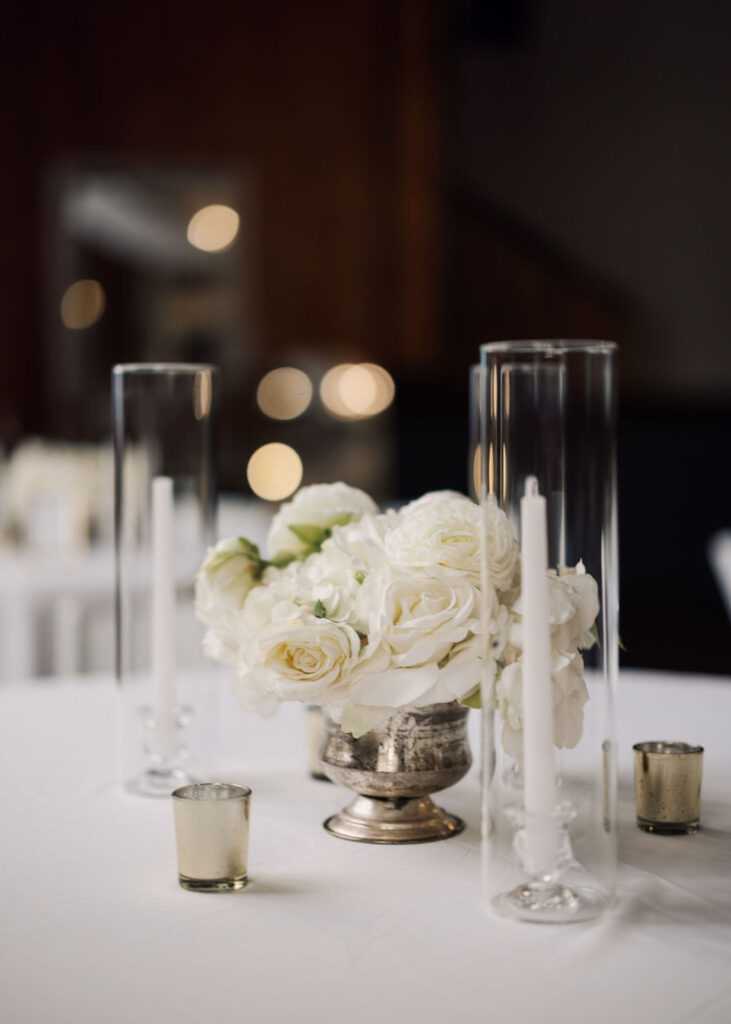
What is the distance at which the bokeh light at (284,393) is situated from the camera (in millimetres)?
6066

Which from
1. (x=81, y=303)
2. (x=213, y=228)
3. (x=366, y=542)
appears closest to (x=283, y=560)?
(x=366, y=542)

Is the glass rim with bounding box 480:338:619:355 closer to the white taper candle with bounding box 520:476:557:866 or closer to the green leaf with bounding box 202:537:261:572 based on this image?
the white taper candle with bounding box 520:476:557:866

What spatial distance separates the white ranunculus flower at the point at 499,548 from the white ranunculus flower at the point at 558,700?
62 millimetres

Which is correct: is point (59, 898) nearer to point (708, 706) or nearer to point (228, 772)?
point (228, 772)

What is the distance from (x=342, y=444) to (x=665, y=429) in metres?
1.63

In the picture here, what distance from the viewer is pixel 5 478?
338cm

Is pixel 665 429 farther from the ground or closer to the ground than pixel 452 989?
farther from the ground

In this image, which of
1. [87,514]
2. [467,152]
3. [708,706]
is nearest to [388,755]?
[708,706]

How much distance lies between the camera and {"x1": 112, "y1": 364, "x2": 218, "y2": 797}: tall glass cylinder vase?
1.21 metres

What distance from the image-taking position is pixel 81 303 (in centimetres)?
623

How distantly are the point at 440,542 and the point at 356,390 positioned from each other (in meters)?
5.10

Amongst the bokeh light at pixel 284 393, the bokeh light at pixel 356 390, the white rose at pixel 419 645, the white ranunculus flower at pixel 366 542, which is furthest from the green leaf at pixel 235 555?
the bokeh light at pixel 284 393

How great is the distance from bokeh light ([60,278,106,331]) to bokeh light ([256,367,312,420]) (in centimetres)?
94

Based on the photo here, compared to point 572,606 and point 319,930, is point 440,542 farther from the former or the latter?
point 319,930
